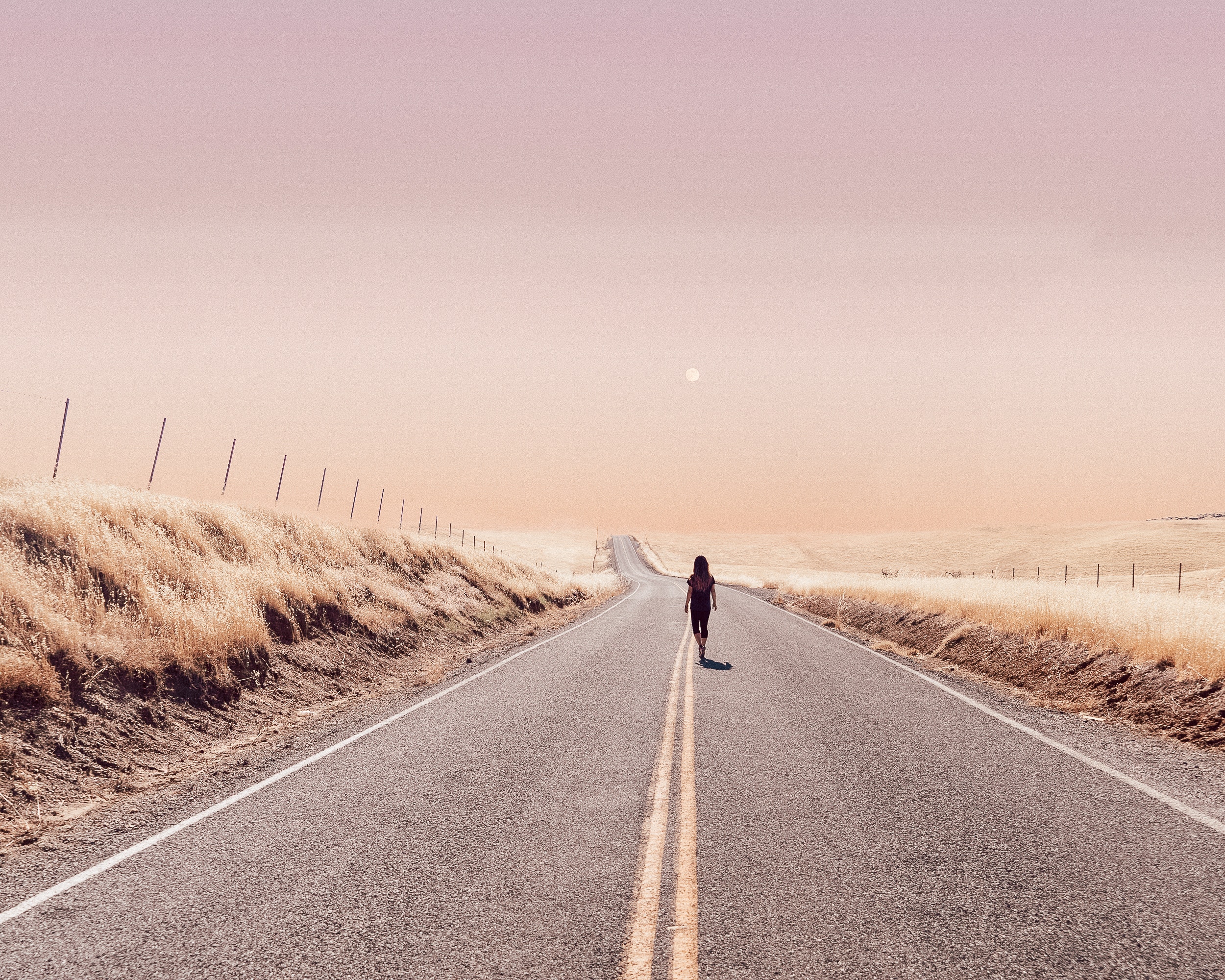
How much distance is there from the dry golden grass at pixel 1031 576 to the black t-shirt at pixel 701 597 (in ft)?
19.5

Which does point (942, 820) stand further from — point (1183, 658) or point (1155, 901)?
point (1183, 658)

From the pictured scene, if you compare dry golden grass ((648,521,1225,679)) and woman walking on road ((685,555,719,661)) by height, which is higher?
dry golden grass ((648,521,1225,679))

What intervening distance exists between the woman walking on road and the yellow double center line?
7.39 m

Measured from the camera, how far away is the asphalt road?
345cm

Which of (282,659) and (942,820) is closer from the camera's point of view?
(942,820)

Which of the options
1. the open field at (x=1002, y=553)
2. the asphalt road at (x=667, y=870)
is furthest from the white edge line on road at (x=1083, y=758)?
the open field at (x=1002, y=553)

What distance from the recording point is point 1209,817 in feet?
17.0

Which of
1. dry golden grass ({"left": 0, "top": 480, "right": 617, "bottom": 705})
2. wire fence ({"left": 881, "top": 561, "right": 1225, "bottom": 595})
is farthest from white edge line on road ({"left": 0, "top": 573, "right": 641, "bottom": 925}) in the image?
wire fence ({"left": 881, "top": 561, "right": 1225, "bottom": 595})

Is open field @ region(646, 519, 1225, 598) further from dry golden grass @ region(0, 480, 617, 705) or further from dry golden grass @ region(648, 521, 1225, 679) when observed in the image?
dry golden grass @ region(0, 480, 617, 705)

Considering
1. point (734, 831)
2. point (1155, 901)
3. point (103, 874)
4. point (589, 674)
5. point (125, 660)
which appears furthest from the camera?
point (589, 674)

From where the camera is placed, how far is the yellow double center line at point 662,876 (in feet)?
10.9

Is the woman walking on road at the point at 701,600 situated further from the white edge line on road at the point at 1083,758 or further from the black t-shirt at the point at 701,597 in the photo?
the white edge line on road at the point at 1083,758

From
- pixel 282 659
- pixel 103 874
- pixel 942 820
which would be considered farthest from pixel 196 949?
pixel 282 659

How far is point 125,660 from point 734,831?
755cm
